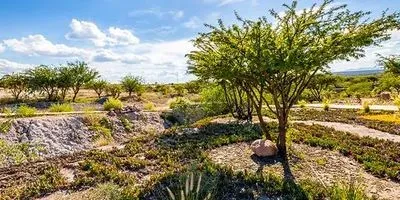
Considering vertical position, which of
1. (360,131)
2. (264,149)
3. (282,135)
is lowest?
(360,131)

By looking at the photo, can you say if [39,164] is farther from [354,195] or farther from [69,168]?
[354,195]

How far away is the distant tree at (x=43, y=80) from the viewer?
45219mm

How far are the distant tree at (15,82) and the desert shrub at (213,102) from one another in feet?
77.1

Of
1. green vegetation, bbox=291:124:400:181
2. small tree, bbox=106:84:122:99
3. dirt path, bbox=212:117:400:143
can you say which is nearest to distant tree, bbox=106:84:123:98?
small tree, bbox=106:84:122:99

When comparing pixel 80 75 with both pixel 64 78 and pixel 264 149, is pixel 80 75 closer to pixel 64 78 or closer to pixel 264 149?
pixel 64 78

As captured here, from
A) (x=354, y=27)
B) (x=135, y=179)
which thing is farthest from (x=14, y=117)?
(x=354, y=27)

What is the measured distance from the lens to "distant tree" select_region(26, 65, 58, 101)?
45.2m

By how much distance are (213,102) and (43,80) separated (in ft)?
72.0

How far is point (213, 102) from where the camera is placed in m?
32.1

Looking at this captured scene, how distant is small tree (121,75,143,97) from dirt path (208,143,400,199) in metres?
40.1

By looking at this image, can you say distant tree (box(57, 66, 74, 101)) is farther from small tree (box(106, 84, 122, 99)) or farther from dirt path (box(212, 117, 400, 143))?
dirt path (box(212, 117, 400, 143))

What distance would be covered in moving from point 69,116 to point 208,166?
15342mm

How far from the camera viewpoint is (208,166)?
12891 millimetres

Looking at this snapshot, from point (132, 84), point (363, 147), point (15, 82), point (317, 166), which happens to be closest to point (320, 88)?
point (132, 84)
